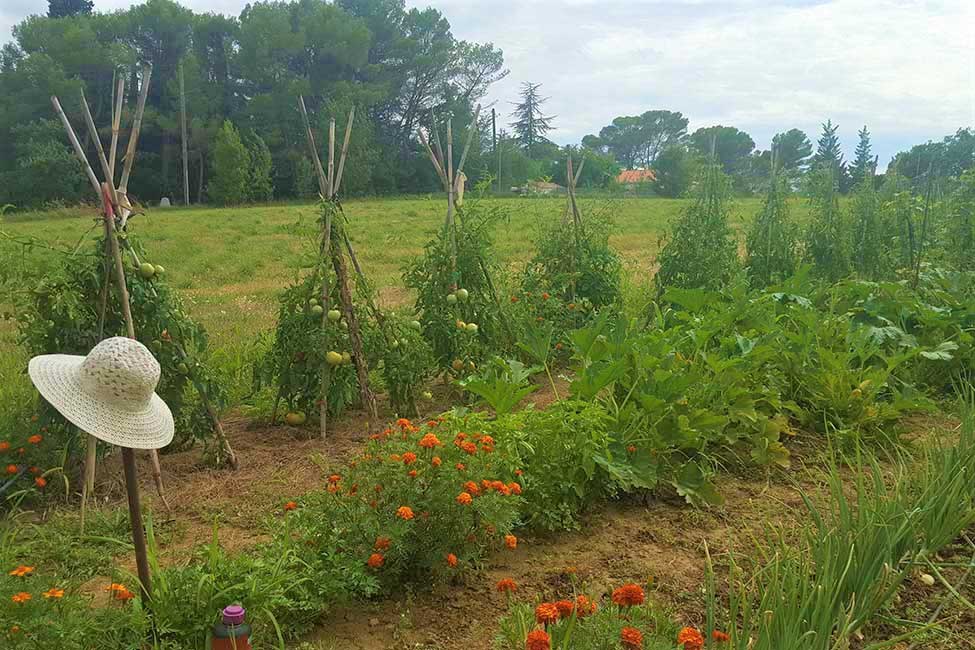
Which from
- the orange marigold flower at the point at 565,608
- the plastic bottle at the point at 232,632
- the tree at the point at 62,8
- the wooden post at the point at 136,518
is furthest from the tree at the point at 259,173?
the orange marigold flower at the point at 565,608

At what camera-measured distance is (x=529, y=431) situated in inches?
125

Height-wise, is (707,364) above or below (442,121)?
below

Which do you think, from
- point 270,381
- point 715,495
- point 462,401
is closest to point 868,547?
point 715,495

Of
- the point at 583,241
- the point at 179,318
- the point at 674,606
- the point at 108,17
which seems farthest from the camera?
the point at 108,17

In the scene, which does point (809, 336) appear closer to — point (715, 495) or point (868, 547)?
point (715, 495)

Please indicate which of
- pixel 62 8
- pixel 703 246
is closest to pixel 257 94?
pixel 62 8

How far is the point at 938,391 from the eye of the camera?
15.6ft

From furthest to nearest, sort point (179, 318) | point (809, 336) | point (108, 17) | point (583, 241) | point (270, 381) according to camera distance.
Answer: point (108, 17), point (583, 241), point (270, 381), point (809, 336), point (179, 318)

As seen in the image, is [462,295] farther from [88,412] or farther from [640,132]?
[640,132]

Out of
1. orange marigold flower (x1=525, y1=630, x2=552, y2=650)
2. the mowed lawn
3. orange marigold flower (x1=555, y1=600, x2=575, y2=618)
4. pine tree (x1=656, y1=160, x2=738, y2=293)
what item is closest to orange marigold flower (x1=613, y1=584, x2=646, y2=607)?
orange marigold flower (x1=555, y1=600, x2=575, y2=618)

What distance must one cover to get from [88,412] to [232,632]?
26.8 inches

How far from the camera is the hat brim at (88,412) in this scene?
1851mm

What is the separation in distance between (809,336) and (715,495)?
1.43m

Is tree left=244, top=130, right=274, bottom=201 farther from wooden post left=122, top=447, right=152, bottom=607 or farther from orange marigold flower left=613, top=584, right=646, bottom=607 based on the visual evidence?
orange marigold flower left=613, top=584, right=646, bottom=607
